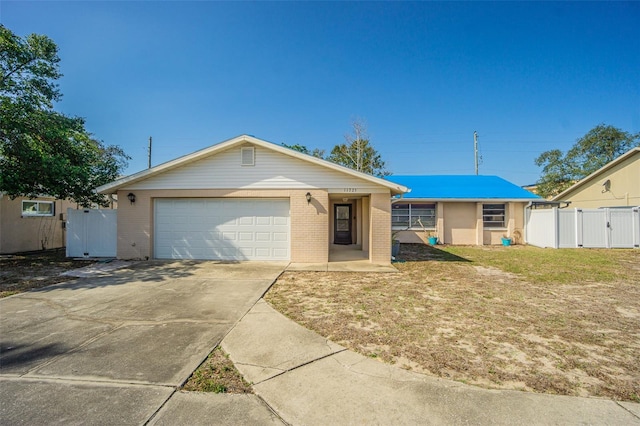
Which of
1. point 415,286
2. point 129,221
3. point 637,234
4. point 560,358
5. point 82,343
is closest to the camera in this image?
point 560,358

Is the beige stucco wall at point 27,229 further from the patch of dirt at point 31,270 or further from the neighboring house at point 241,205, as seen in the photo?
the neighboring house at point 241,205

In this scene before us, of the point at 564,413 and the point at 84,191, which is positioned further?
the point at 84,191

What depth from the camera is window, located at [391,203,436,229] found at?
16.7 m

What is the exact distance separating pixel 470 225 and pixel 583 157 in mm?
27911

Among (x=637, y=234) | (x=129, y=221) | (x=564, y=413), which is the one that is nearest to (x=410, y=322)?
(x=564, y=413)

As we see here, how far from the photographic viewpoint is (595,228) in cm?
1431

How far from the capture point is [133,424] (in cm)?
233

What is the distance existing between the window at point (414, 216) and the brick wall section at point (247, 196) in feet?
27.3

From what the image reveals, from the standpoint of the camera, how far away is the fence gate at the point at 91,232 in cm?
1077

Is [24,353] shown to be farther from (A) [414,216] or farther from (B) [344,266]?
(A) [414,216]

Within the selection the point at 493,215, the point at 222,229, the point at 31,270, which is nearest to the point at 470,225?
the point at 493,215

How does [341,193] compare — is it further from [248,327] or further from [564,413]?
[564,413]

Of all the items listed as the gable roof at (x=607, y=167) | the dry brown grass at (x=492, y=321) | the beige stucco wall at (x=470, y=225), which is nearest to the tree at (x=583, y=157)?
the gable roof at (x=607, y=167)

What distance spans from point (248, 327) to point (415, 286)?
4.47 meters
